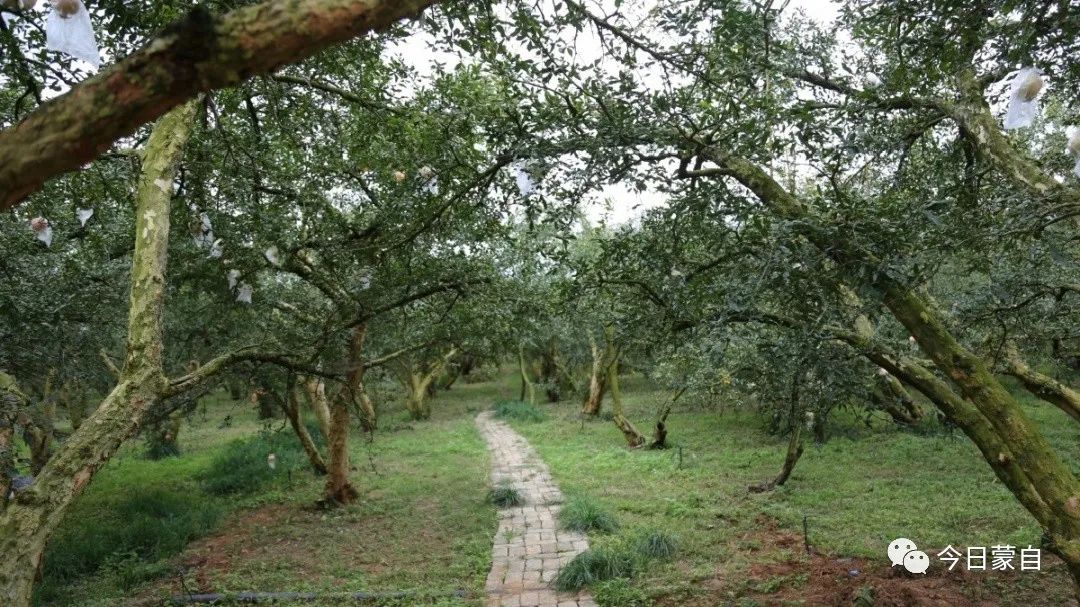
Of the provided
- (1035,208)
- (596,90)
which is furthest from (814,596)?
(596,90)

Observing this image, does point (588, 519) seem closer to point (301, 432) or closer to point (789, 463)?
point (789, 463)

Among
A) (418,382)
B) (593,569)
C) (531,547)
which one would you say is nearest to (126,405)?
(593,569)

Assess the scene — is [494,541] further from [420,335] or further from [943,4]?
[943,4]

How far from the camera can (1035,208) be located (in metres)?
3.03

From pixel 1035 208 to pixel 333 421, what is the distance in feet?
25.1

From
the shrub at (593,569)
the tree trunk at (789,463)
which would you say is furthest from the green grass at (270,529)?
the tree trunk at (789,463)

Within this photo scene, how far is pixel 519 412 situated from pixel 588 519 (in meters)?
11.5

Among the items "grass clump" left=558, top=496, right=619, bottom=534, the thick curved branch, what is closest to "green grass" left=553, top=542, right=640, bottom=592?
"grass clump" left=558, top=496, right=619, bottom=534

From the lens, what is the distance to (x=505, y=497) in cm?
846

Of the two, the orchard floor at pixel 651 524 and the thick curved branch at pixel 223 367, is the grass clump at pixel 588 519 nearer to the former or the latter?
the orchard floor at pixel 651 524

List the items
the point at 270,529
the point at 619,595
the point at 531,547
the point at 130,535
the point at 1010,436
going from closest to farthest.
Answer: the point at 1010,436
the point at 619,595
the point at 531,547
the point at 130,535
the point at 270,529

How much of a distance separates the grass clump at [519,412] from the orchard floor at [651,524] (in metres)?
5.17

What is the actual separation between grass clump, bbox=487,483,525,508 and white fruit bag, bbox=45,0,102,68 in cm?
707

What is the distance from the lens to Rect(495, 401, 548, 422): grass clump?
58.6 ft
